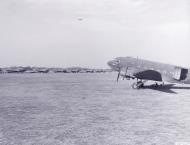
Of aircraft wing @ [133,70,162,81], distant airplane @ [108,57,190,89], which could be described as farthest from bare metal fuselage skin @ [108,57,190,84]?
aircraft wing @ [133,70,162,81]

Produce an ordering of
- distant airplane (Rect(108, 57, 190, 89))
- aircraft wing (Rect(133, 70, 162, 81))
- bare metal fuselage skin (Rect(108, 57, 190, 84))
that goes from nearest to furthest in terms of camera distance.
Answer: aircraft wing (Rect(133, 70, 162, 81)) < distant airplane (Rect(108, 57, 190, 89)) < bare metal fuselage skin (Rect(108, 57, 190, 84))

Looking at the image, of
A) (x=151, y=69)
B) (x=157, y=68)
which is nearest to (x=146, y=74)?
(x=151, y=69)

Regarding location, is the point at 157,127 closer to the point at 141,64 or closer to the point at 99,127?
the point at 99,127

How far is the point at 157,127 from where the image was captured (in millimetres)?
13883

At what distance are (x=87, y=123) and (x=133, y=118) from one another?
312 centimetres

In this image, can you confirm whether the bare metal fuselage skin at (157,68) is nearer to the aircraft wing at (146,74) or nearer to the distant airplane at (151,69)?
the distant airplane at (151,69)

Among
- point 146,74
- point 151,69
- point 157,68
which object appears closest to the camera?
point 146,74

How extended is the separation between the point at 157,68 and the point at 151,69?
3.46ft

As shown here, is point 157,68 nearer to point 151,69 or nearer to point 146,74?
point 151,69

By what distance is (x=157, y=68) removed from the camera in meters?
41.2

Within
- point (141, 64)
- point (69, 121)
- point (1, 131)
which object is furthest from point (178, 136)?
point (141, 64)

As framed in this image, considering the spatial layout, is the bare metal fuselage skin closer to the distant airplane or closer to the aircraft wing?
the distant airplane

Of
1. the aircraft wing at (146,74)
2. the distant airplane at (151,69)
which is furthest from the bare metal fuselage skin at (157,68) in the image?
the aircraft wing at (146,74)

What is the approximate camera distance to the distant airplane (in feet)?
130
